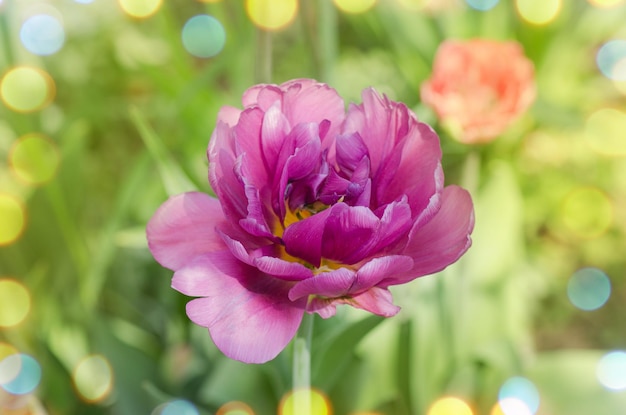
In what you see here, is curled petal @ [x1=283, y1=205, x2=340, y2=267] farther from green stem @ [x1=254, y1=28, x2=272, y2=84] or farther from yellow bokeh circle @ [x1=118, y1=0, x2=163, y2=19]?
yellow bokeh circle @ [x1=118, y1=0, x2=163, y2=19]

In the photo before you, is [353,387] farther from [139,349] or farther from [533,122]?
[533,122]

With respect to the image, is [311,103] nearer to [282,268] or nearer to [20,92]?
[282,268]

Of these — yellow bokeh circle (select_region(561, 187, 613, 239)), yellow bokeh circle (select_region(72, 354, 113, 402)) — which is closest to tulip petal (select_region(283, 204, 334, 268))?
yellow bokeh circle (select_region(72, 354, 113, 402))

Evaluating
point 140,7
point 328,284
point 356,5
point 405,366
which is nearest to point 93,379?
point 405,366

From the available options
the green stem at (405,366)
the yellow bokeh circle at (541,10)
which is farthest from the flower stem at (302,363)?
the yellow bokeh circle at (541,10)

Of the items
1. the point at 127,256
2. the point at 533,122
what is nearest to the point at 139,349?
the point at 127,256

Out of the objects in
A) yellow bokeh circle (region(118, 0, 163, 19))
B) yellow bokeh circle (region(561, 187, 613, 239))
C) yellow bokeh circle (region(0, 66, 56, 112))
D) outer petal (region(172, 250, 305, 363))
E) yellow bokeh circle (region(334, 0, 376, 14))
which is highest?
yellow bokeh circle (region(334, 0, 376, 14))

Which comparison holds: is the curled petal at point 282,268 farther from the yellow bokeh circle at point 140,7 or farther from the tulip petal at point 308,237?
the yellow bokeh circle at point 140,7
